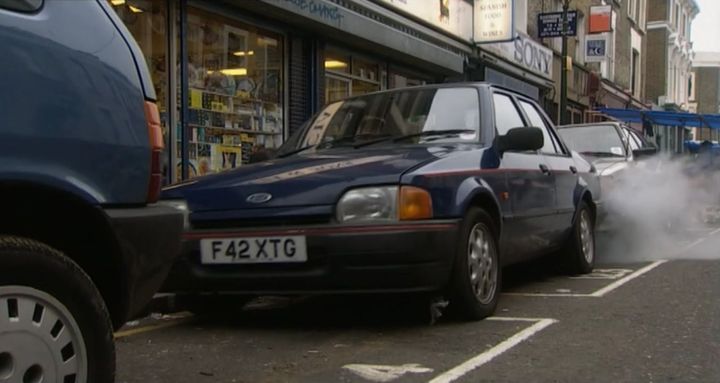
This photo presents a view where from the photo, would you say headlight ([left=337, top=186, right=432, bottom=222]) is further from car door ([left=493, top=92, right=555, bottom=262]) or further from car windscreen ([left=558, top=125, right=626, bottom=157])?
car windscreen ([left=558, top=125, right=626, bottom=157])

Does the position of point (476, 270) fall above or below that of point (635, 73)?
below

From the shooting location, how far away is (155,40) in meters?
8.91

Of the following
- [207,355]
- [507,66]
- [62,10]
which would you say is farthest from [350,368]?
[507,66]

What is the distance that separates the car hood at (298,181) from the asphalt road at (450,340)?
2.63ft

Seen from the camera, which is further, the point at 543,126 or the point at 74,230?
the point at 543,126

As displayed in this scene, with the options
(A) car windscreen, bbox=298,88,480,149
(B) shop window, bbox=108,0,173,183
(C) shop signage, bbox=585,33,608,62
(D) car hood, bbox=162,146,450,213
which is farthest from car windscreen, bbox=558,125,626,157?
(C) shop signage, bbox=585,33,608,62

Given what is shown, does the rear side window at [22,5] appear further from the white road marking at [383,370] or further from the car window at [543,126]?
the car window at [543,126]

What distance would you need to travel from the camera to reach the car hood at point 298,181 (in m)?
4.23

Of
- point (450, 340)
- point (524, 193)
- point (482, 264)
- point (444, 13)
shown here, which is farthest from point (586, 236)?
point (444, 13)

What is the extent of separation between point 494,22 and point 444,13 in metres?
1.61

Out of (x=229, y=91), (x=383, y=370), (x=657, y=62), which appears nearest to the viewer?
(x=383, y=370)

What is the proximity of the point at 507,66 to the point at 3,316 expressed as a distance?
17030 millimetres

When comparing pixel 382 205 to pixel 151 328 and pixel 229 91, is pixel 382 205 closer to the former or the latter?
pixel 151 328

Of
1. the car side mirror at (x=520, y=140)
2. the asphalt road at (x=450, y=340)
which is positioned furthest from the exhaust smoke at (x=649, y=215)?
the car side mirror at (x=520, y=140)
